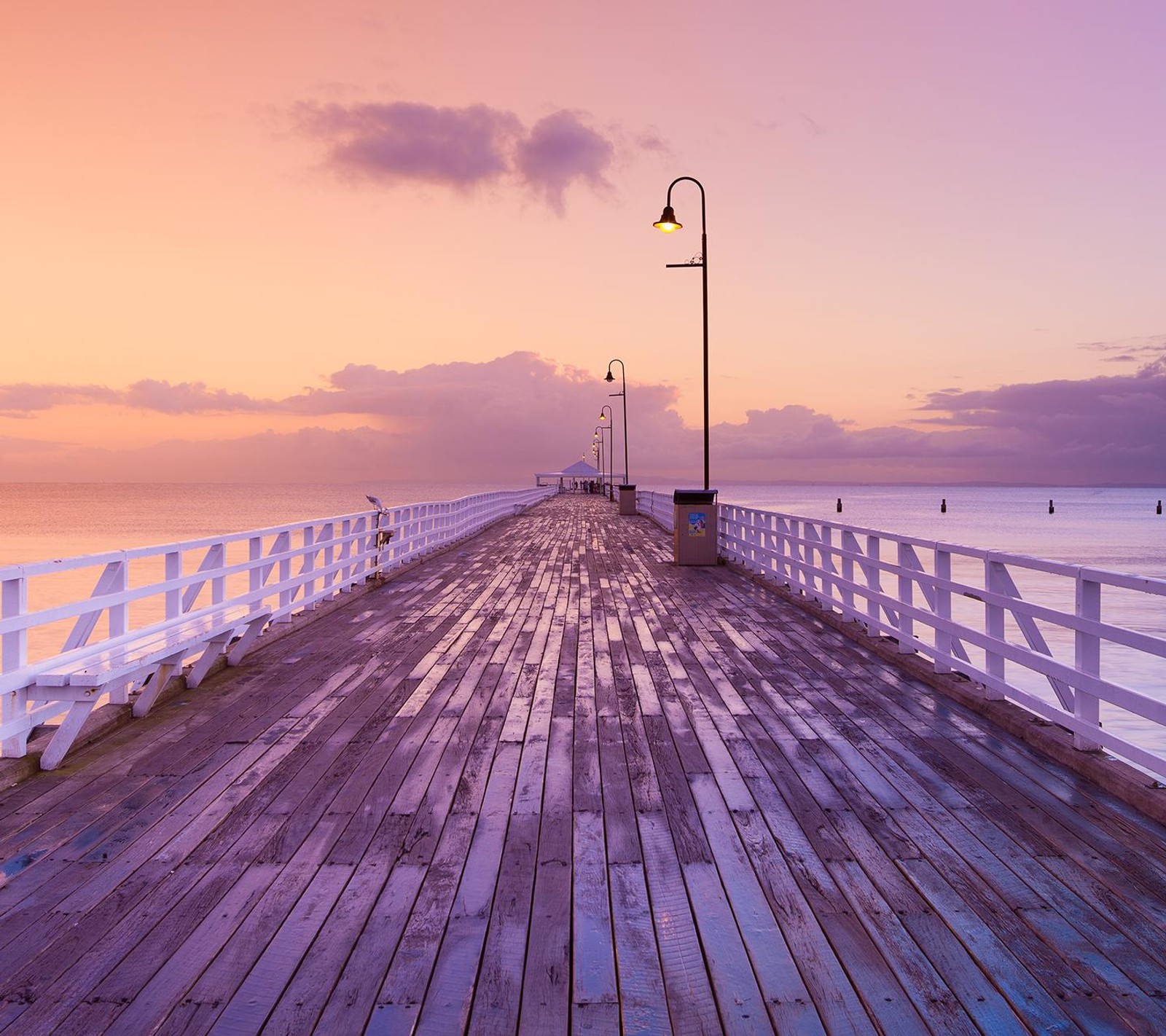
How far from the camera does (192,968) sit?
277 centimetres

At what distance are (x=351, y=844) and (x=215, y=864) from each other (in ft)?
1.85

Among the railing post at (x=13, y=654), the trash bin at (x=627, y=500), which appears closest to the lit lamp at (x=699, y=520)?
the railing post at (x=13, y=654)

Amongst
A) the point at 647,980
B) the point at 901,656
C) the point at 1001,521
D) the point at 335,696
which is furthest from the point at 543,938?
the point at 1001,521

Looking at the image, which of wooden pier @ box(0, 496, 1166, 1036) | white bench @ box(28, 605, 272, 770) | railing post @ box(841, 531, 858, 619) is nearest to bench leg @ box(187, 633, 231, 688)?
white bench @ box(28, 605, 272, 770)

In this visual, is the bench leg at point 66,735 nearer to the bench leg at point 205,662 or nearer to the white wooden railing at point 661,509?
the bench leg at point 205,662

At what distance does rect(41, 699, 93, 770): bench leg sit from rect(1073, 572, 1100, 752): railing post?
Answer: 18.5 feet

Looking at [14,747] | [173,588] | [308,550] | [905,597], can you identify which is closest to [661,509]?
[308,550]

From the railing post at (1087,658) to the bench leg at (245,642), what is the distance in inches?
250

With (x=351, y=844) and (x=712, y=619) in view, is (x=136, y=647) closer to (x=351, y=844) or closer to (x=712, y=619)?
(x=351, y=844)

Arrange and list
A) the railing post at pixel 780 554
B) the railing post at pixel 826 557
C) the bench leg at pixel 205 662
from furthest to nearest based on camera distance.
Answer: the railing post at pixel 780 554
the railing post at pixel 826 557
the bench leg at pixel 205 662

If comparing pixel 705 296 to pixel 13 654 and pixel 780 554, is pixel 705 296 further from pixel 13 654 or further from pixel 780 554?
pixel 13 654

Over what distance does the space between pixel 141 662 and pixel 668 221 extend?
10.8 m

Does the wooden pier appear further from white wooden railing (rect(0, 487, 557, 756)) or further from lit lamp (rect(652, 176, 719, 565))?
lit lamp (rect(652, 176, 719, 565))

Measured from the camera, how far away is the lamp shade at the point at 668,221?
43.7 ft
